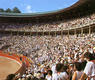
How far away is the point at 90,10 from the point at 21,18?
22197 mm

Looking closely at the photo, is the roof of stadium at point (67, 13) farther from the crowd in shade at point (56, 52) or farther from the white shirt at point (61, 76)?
the white shirt at point (61, 76)

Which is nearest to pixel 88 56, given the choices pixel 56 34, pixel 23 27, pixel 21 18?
pixel 56 34

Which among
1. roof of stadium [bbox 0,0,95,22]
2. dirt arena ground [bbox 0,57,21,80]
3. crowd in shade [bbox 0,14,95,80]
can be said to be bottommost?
dirt arena ground [bbox 0,57,21,80]

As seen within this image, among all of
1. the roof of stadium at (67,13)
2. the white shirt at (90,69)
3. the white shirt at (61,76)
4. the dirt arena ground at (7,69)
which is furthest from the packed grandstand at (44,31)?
the white shirt at (90,69)

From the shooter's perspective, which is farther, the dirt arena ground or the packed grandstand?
the packed grandstand

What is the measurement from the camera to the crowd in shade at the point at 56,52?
152 inches

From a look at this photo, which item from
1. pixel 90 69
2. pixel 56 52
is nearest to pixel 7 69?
pixel 56 52

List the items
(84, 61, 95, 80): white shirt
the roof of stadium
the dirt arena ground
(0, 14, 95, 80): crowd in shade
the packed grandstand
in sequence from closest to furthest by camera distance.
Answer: (84, 61, 95, 80): white shirt, (0, 14, 95, 80): crowd in shade, the dirt arena ground, the packed grandstand, the roof of stadium

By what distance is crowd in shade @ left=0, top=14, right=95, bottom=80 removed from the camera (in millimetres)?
3857

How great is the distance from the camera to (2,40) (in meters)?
34.4

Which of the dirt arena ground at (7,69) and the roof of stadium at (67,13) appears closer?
the dirt arena ground at (7,69)

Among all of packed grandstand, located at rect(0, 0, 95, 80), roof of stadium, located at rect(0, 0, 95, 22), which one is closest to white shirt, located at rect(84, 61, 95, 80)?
packed grandstand, located at rect(0, 0, 95, 80)

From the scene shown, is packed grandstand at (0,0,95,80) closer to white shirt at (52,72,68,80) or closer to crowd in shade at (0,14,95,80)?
crowd in shade at (0,14,95,80)

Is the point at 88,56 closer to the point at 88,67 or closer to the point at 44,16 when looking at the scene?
the point at 88,67
